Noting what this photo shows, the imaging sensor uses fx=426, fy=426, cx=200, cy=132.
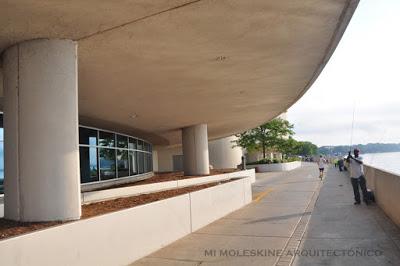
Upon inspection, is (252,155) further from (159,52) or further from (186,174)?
(159,52)

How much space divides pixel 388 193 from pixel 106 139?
12.9m

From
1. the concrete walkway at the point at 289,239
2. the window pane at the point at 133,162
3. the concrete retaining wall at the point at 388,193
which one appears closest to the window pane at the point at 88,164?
the window pane at the point at 133,162

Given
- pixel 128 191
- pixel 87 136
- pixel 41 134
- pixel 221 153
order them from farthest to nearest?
1. pixel 221 153
2. pixel 87 136
3. pixel 128 191
4. pixel 41 134

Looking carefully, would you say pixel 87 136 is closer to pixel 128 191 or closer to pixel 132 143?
pixel 128 191

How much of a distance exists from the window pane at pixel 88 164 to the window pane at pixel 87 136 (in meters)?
0.26

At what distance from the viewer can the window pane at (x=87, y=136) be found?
17053mm

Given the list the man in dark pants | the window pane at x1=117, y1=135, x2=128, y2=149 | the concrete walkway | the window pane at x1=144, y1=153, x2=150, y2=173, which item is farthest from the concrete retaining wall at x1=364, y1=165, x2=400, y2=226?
the window pane at x1=144, y1=153, x2=150, y2=173

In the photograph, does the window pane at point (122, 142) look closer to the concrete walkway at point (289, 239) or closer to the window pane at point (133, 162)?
the window pane at point (133, 162)

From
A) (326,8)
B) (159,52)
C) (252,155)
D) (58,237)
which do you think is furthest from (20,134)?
(252,155)

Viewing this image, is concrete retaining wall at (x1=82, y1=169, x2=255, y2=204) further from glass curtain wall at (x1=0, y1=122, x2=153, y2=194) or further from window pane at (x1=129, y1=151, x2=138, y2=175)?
window pane at (x1=129, y1=151, x2=138, y2=175)

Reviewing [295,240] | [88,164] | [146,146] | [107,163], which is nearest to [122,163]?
[107,163]

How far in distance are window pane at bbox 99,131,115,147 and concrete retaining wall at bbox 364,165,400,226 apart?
11384 mm

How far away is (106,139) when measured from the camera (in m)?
19.5

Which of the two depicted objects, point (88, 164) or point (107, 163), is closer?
point (88, 164)
